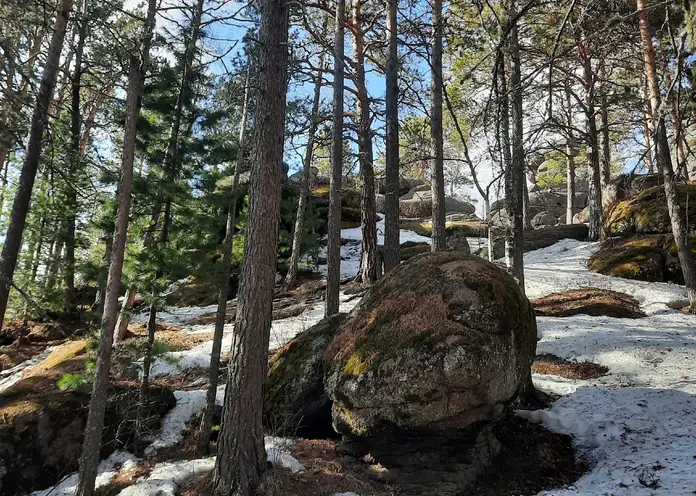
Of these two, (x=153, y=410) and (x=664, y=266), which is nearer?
(x=153, y=410)

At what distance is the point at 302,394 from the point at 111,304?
2.93m

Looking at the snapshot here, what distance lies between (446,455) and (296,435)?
→ 2437 millimetres

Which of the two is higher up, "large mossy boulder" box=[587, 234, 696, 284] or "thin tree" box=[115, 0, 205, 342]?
"thin tree" box=[115, 0, 205, 342]

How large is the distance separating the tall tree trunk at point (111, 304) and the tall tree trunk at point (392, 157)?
16.0 feet

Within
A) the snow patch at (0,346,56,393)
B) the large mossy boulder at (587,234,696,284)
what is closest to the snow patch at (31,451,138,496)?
the snow patch at (0,346,56,393)

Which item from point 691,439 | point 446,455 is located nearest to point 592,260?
point 691,439

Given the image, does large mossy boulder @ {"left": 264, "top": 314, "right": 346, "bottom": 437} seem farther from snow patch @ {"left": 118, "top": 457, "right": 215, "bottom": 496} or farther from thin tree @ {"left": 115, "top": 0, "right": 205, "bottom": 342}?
thin tree @ {"left": 115, "top": 0, "right": 205, "bottom": 342}

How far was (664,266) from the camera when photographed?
12.2 m

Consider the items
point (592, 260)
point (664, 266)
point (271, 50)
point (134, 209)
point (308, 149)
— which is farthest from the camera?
point (308, 149)

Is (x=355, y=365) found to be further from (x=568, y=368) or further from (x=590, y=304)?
(x=590, y=304)

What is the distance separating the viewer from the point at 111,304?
5.93 metres

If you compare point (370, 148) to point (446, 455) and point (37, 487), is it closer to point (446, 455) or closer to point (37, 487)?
point (446, 455)

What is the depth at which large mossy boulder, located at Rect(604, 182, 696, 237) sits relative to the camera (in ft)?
44.1

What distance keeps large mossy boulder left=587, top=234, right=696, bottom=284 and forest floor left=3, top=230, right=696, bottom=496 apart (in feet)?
5.33
